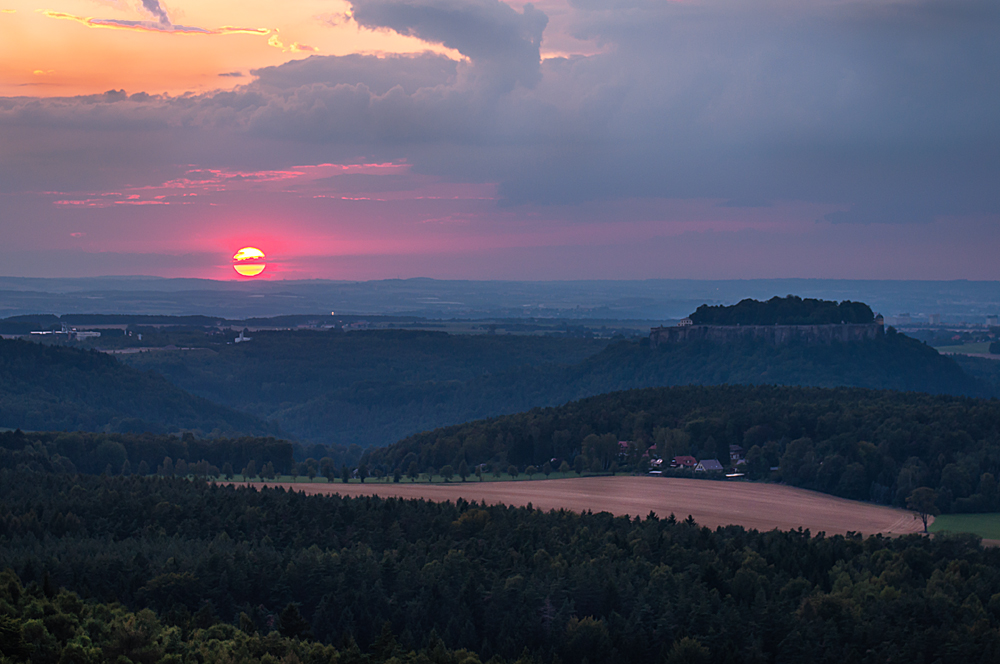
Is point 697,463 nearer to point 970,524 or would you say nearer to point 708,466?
point 708,466

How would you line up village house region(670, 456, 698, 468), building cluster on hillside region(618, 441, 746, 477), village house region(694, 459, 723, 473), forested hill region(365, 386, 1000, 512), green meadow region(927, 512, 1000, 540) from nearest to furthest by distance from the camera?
1. green meadow region(927, 512, 1000, 540)
2. forested hill region(365, 386, 1000, 512)
3. village house region(694, 459, 723, 473)
4. building cluster on hillside region(618, 441, 746, 477)
5. village house region(670, 456, 698, 468)

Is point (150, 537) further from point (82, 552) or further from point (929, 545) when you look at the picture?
point (929, 545)

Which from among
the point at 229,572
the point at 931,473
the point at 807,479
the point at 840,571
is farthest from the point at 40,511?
the point at 931,473

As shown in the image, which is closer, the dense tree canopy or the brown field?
the dense tree canopy

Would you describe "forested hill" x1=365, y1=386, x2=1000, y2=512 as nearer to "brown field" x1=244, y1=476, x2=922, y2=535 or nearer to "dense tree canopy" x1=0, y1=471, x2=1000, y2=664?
"brown field" x1=244, y1=476, x2=922, y2=535

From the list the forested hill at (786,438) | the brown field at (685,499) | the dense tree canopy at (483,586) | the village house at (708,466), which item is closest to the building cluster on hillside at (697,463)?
the village house at (708,466)

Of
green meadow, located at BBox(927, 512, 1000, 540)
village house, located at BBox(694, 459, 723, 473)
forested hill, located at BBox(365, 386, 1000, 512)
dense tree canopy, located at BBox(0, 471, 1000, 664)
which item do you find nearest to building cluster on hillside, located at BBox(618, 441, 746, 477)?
village house, located at BBox(694, 459, 723, 473)

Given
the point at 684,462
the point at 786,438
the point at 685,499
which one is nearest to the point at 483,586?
the point at 685,499
